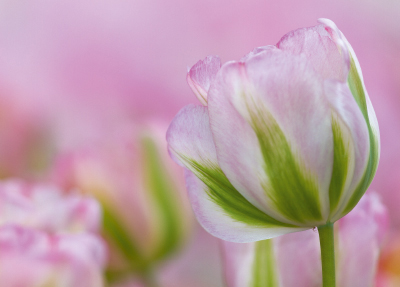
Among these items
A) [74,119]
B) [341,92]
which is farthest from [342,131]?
[74,119]

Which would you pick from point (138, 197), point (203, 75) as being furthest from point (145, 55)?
point (203, 75)

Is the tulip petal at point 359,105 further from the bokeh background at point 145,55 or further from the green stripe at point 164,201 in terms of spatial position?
the bokeh background at point 145,55

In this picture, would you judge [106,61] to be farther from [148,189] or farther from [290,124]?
[290,124]

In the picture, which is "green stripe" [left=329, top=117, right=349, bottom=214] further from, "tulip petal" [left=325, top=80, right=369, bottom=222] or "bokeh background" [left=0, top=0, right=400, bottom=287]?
"bokeh background" [left=0, top=0, right=400, bottom=287]

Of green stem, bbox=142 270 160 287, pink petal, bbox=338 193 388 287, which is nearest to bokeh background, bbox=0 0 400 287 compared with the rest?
green stem, bbox=142 270 160 287

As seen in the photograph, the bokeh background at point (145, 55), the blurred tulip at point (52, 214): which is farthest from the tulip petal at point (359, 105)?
the bokeh background at point (145, 55)

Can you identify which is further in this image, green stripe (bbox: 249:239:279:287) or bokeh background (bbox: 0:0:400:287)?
bokeh background (bbox: 0:0:400:287)
